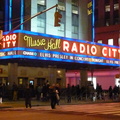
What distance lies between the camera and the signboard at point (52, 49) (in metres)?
30.3

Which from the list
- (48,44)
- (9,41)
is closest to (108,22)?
(48,44)

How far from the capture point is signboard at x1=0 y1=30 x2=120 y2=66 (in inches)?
1193

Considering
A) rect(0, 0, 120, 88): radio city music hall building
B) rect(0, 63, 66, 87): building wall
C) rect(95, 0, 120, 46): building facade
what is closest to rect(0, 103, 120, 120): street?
rect(0, 0, 120, 88): radio city music hall building

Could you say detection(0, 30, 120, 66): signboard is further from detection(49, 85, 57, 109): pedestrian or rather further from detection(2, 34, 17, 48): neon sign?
detection(49, 85, 57, 109): pedestrian

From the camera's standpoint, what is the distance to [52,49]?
33.0 m

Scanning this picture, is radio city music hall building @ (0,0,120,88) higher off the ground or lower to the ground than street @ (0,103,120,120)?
higher

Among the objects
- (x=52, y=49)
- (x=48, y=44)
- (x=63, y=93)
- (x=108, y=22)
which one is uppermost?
(x=108, y=22)

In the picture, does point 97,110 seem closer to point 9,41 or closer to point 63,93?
point 63,93

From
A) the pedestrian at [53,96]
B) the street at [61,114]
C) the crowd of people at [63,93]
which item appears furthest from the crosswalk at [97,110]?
the crowd of people at [63,93]

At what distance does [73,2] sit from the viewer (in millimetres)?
41938

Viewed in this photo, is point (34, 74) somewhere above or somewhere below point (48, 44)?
below

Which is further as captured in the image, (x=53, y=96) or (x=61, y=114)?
(x=53, y=96)

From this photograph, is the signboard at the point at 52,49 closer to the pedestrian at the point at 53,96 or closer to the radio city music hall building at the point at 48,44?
the radio city music hall building at the point at 48,44

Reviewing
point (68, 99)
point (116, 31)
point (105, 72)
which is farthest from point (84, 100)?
point (116, 31)
